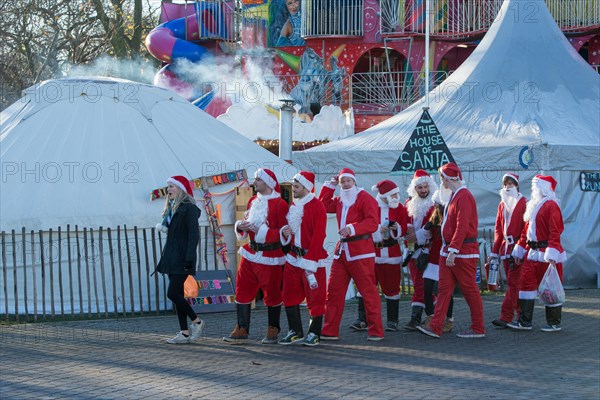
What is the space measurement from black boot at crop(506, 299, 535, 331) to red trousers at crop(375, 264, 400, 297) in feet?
4.48

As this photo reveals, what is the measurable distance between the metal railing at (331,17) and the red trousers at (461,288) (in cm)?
1864

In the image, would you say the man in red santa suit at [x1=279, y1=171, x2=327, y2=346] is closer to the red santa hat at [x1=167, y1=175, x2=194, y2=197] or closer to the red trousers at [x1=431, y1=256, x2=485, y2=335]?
the red santa hat at [x1=167, y1=175, x2=194, y2=197]

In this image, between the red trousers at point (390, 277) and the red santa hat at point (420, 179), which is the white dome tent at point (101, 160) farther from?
the red santa hat at point (420, 179)

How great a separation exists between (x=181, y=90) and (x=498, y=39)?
13.4 metres

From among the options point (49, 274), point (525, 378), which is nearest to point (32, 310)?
point (49, 274)

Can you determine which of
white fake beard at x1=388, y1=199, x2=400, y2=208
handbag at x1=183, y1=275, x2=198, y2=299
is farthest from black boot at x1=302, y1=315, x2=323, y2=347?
handbag at x1=183, y1=275, x2=198, y2=299

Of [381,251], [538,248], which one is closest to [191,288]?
[381,251]

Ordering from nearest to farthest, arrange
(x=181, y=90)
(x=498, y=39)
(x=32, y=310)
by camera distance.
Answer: (x=32, y=310)
(x=498, y=39)
(x=181, y=90)

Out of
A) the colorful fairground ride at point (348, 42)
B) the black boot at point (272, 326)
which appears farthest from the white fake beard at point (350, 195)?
the colorful fairground ride at point (348, 42)

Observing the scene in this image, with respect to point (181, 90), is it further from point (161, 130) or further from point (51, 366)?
point (51, 366)

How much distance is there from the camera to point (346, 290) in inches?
439

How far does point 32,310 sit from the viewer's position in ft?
44.5

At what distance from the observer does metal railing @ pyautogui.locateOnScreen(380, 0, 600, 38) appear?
2794cm

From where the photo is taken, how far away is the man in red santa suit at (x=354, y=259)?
1109cm
